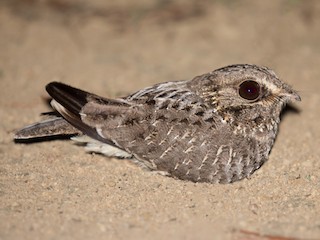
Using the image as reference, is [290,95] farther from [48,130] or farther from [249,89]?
[48,130]

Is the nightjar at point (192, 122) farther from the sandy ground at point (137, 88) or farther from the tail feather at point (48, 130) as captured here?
the sandy ground at point (137, 88)

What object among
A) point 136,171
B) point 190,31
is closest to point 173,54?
point 190,31

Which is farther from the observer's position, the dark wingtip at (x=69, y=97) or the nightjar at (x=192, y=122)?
the dark wingtip at (x=69, y=97)

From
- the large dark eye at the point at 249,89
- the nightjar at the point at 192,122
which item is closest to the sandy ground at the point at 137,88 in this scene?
the nightjar at the point at 192,122

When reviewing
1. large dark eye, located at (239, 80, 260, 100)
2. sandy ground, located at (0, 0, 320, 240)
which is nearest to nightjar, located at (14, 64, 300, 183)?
large dark eye, located at (239, 80, 260, 100)

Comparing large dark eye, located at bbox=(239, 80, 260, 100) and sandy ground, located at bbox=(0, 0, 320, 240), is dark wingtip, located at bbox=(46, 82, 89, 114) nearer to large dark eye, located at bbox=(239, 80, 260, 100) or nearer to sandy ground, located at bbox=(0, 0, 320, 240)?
sandy ground, located at bbox=(0, 0, 320, 240)

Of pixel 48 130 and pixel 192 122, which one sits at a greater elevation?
pixel 192 122

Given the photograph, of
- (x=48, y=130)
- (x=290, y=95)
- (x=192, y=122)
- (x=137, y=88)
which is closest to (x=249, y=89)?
(x=290, y=95)
